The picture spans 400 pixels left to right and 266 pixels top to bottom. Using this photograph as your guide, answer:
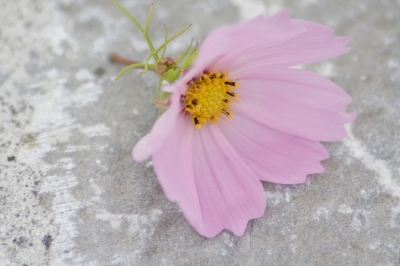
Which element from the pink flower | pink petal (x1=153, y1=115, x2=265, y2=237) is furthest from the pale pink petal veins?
pink petal (x1=153, y1=115, x2=265, y2=237)

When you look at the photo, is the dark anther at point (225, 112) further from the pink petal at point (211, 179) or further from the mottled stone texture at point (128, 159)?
the mottled stone texture at point (128, 159)

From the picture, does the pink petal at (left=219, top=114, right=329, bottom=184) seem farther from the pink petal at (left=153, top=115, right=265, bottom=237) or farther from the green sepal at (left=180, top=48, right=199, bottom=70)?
the green sepal at (left=180, top=48, right=199, bottom=70)

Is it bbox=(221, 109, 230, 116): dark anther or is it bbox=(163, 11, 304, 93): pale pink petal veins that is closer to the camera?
bbox=(163, 11, 304, 93): pale pink petal veins

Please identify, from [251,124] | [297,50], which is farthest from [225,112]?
[297,50]

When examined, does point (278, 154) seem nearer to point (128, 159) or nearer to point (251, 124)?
point (251, 124)

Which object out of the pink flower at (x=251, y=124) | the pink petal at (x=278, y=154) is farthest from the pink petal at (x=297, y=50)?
the pink petal at (x=278, y=154)

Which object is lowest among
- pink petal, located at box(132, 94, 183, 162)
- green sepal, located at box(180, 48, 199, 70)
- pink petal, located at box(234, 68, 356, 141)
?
pink petal, located at box(234, 68, 356, 141)
